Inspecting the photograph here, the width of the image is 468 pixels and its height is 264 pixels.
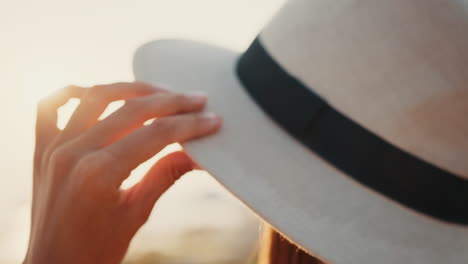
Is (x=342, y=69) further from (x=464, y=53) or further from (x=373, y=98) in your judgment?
(x=464, y=53)

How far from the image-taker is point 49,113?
991 mm

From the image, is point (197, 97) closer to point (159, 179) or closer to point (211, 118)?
point (211, 118)

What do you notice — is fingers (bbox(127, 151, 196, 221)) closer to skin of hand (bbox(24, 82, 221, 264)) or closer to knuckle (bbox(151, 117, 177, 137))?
skin of hand (bbox(24, 82, 221, 264))

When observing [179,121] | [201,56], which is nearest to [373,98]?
[179,121]

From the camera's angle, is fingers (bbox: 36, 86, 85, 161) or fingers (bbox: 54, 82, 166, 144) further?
fingers (bbox: 36, 86, 85, 161)

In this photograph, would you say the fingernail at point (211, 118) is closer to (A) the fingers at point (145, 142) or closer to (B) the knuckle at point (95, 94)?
(A) the fingers at point (145, 142)

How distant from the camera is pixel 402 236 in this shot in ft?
2.51

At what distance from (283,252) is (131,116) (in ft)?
1.44

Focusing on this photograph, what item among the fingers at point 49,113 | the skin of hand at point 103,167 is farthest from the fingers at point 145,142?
the fingers at point 49,113

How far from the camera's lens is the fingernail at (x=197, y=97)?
2.69 ft

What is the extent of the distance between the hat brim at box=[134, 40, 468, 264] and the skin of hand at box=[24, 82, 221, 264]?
0.05 m

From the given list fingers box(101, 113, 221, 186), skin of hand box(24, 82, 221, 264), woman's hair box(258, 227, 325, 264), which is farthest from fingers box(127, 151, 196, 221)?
woman's hair box(258, 227, 325, 264)

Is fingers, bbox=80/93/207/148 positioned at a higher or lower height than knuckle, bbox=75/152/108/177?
higher

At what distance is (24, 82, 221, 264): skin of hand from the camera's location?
2.50ft
